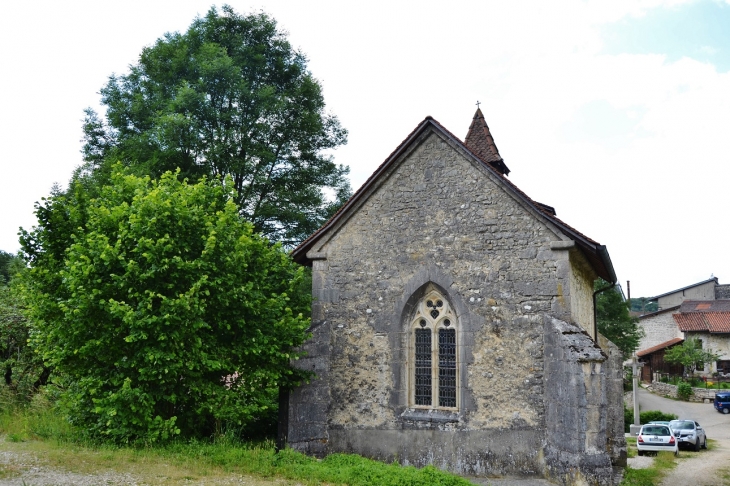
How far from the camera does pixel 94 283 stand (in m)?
10.9

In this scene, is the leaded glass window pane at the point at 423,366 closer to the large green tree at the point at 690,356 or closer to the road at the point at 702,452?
the road at the point at 702,452

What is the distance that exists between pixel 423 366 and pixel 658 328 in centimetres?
5161

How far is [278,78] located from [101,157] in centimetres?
833

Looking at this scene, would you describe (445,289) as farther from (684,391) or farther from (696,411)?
(684,391)

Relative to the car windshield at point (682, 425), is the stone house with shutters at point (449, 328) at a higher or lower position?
higher

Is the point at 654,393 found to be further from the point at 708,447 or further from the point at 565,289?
the point at 565,289

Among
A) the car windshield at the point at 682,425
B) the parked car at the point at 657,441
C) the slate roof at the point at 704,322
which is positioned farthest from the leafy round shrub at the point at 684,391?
the parked car at the point at 657,441

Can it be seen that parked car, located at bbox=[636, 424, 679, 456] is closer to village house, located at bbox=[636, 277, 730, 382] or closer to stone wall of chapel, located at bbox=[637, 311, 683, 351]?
village house, located at bbox=[636, 277, 730, 382]

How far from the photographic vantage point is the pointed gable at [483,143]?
59.6ft

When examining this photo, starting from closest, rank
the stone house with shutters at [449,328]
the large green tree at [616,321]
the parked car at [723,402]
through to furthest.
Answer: the stone house with shutters at [449,328] < the parked car at [723,402] < the large green tree at [616,321]

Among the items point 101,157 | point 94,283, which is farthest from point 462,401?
point 101,157

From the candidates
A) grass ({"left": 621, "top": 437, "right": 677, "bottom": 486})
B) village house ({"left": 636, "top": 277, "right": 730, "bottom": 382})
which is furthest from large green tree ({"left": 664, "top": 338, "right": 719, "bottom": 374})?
grass ({"left": 621, "top": 437, "right": 677, "bottom": 486})

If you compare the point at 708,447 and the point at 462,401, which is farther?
the point at 708,447

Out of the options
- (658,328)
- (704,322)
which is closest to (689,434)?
(704,322)
